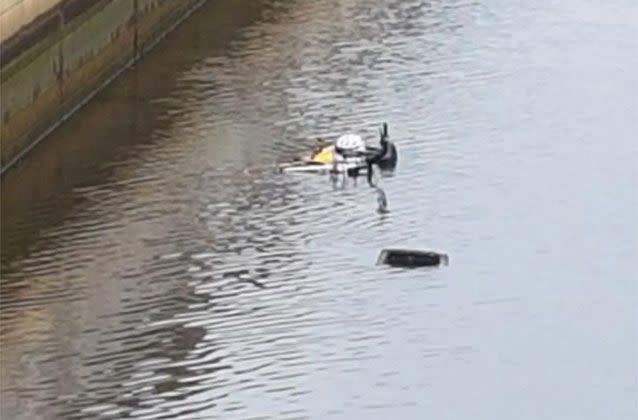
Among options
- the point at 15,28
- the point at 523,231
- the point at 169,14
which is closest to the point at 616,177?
the point at 523,231

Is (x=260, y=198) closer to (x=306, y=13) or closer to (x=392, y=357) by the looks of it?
(x=392, y=357)

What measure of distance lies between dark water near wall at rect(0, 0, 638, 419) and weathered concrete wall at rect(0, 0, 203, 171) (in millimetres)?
210

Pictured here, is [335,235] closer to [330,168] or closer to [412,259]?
[412,259]

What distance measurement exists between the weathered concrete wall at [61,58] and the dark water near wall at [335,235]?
8.3 inches

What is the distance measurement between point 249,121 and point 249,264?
12.9ft

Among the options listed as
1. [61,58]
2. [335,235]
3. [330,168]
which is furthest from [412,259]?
[61,58]

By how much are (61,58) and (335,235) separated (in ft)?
A: 12.8

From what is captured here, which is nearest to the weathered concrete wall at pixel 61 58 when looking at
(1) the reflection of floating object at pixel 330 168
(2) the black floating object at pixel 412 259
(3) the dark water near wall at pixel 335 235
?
(3) the dark water near wall at pixel 335 235

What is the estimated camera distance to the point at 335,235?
651 inches

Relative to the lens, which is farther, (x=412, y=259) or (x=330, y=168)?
(x=330, y=168)

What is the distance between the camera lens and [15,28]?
60.3ft

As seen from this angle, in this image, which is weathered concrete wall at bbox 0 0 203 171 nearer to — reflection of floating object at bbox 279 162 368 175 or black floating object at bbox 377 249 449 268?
reflection of floating object at bbox 279 162 368 175

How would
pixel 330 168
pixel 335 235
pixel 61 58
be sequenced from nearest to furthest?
pixel 335 235 → pixel 330 168 → pixel 61 58

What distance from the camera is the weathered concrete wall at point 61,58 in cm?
1809
